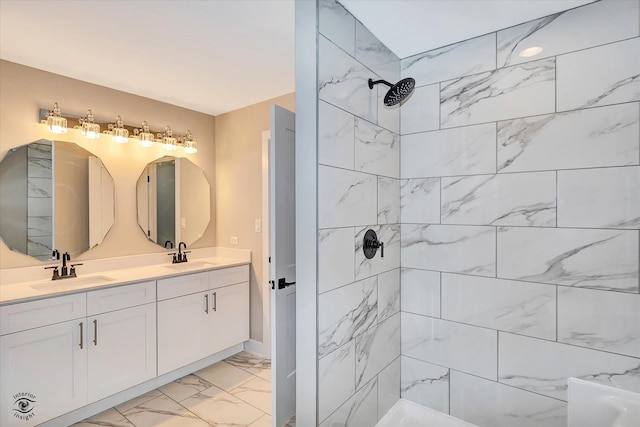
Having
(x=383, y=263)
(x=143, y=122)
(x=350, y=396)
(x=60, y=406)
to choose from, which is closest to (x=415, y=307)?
(x=383, y=263)

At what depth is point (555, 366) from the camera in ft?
4.94

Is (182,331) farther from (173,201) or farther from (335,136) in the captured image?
(335,136)

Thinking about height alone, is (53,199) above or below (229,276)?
above

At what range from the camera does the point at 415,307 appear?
194cm

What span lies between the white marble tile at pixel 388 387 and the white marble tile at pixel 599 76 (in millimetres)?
1659

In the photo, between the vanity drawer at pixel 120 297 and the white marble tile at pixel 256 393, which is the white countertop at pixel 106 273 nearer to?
the vanity drawer at pixel 120 297

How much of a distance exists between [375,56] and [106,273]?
8.55ft

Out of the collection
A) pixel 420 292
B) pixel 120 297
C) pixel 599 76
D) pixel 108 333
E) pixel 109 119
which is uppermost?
pixel 109 119

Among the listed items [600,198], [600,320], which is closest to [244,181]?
[600,198]

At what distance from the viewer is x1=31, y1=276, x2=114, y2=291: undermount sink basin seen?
2.07 meters

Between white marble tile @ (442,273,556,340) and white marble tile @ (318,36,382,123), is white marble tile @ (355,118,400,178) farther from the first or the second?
white marble tile @ (442,273,556,340)

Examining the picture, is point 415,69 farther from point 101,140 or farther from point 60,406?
point 60,406

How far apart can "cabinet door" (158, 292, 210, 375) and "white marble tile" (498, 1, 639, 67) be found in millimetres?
2764

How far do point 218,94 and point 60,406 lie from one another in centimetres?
255
